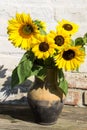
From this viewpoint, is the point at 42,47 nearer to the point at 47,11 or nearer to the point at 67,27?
the point at 67,27

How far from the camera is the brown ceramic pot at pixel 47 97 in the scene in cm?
137

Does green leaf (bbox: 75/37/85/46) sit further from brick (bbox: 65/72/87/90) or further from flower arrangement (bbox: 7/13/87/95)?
brick (bbox: 65/72/87/90)

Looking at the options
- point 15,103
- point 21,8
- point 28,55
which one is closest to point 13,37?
point 28,55

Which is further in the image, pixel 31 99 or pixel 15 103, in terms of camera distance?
pixel 15 103

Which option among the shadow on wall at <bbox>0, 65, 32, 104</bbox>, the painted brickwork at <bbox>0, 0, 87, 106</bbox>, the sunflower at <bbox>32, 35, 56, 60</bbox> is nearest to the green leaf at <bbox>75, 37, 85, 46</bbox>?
the sunflower at <bbox>32, 35, 56, 60</bbox>

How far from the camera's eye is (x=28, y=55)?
1.37 metres

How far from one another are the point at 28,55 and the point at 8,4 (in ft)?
1.16

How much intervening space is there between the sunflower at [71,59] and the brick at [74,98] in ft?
1.11

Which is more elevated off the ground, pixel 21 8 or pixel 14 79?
pixel 21 8

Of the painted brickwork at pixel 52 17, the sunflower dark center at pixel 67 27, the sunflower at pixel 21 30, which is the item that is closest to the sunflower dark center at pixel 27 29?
the sunflower at pixel 21 30

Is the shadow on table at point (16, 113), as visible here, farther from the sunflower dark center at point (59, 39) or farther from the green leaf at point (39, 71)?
the sunflower dark center at point (59, 39)

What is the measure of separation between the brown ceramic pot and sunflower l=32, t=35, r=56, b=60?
0.23 ft

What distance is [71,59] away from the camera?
1.32 m

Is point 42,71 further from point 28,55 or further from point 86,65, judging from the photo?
point 86,65
